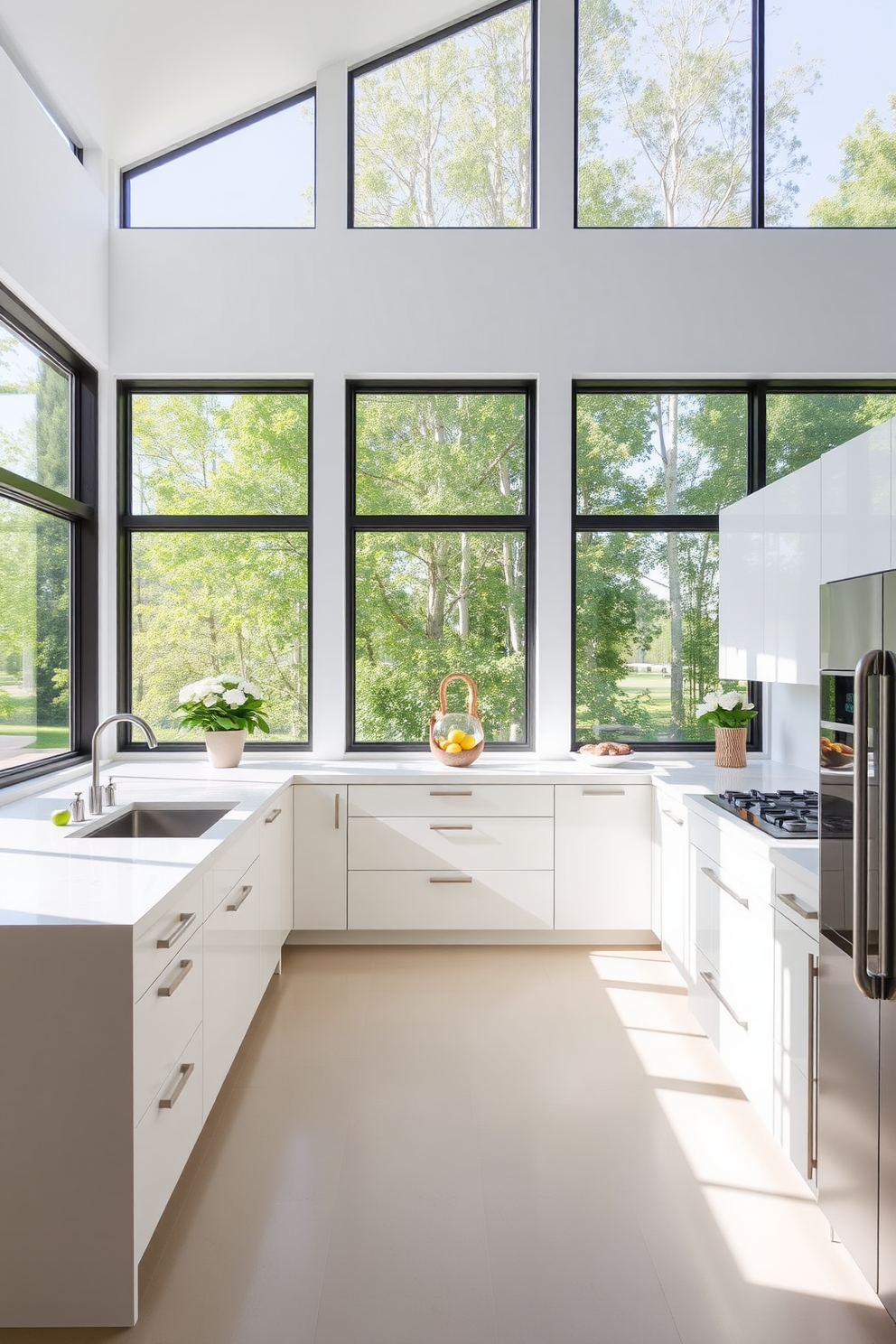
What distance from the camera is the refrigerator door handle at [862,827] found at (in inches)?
61.9

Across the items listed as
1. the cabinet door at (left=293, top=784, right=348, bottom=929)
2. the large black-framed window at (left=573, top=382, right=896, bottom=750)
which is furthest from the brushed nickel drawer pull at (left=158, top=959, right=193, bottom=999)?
the large black-framed window at (left=573, top=382, right=896, bottom=750)

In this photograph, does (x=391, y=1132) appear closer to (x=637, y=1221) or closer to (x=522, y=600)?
(x=637, y=1221)

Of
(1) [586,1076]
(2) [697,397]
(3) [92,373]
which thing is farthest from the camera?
(2) [697,397]

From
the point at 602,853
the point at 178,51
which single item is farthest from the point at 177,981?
the point at 178,51

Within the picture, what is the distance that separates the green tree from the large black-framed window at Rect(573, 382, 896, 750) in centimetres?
80

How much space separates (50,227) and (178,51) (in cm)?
92

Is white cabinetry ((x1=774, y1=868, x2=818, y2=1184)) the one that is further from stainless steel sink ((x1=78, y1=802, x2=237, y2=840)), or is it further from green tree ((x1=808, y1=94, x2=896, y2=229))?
green tree ((x1=808, y1=94, x2=896, y2=229))

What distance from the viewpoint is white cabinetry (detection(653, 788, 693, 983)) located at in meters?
3.16

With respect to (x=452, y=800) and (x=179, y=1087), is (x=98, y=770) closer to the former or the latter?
(x=179, y=1087)

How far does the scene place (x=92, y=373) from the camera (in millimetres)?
3986

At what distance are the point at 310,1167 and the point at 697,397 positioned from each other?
3682mm

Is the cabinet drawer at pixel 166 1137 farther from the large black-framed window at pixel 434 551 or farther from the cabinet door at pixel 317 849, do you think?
the large black-framed window at pixel 434 551

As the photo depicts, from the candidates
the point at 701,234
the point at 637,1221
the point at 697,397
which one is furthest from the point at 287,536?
the point at 637,1221

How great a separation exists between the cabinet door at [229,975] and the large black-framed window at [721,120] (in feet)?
11.4
